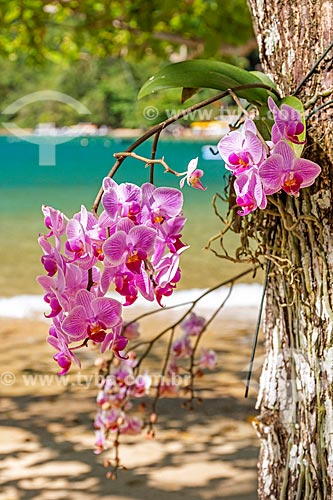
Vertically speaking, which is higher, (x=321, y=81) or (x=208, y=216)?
(x=208, y=216)

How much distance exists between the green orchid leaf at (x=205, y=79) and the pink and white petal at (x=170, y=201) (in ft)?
0.72

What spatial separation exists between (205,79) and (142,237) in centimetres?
32

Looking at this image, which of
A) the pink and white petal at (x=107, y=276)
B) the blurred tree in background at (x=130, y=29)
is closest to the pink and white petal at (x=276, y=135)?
the pink and white petal at (x=107, y=276)

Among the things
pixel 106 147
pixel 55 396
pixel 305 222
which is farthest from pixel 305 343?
pixel 106 147

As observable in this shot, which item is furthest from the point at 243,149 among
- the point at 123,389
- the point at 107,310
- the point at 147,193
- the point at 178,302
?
the point at 178,302

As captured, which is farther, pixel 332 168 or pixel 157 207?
pixel 332 168

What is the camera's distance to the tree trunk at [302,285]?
114 centimetres

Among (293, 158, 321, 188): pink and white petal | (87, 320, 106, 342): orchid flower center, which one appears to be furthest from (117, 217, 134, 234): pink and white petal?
(293, 158, 321, 188): pink and white petal

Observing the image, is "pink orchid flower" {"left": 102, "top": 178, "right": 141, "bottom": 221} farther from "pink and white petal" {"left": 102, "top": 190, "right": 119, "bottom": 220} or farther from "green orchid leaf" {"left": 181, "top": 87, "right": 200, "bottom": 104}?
"green orchid leaf" {"left": 181, "top": 87, "right": 200, "bottom": 104}

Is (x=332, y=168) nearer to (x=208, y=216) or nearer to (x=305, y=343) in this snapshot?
(x=305, y=343)

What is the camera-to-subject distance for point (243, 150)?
0.98 meters

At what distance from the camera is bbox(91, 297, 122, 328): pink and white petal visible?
3.01 ft

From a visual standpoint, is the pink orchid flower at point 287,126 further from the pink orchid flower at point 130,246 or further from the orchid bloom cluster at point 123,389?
the orchid bloom cluster at point 123,389

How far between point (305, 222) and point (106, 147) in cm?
3691
